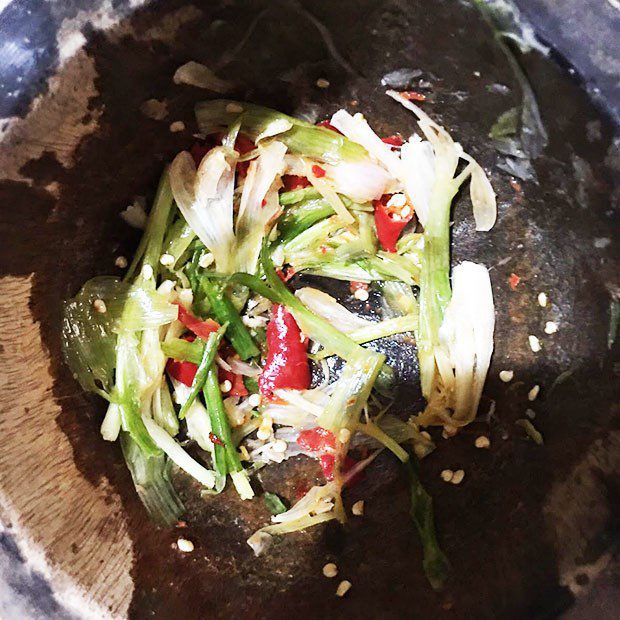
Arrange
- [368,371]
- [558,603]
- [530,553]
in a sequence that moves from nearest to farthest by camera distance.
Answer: [558,603] < [530,553] < [368,371]

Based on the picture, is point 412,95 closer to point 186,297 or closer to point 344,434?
point 186,297

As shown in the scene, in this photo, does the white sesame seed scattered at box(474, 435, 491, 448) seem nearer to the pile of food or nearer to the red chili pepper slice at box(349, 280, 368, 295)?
the pile of food

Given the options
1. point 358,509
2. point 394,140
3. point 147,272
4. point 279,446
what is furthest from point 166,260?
point 358,509

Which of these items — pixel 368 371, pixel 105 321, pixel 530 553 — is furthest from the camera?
pixel 368 371

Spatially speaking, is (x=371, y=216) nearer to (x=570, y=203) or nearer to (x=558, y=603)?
(x=570, y=203)

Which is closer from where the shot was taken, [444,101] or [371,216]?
[444,101]

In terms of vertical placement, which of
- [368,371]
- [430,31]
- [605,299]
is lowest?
[368,371]

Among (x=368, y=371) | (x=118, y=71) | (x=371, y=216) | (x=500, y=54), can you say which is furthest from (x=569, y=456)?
(x=118, y=71)
